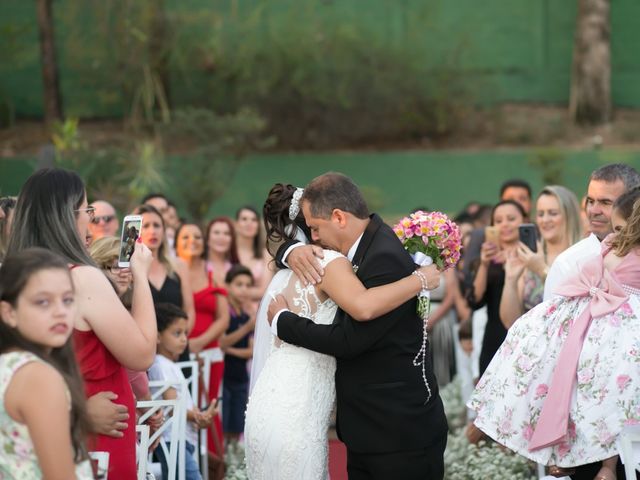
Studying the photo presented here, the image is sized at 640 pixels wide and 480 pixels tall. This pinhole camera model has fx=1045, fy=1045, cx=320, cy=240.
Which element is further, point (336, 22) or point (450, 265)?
point (336, 22)

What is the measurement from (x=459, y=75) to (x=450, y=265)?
41.7 feet

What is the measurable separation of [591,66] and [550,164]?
2057 millimetres

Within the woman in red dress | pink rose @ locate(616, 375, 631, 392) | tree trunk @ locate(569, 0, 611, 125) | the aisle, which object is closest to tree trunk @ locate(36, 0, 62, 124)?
tree trunk @ locate(569, 0, 611, 125)

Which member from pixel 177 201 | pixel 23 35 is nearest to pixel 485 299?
pixel 177 201

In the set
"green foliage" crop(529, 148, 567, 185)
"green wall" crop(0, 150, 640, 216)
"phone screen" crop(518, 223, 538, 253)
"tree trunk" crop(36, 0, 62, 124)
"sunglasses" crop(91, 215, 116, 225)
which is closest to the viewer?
"phone screen" crop(518, 223, 538, 253)

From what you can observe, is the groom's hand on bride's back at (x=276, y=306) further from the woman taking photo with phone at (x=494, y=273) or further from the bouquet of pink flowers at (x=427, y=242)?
the woman taking photo with phone at (x=494, y=273)

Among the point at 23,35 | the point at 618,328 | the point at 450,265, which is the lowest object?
the point at 618,328

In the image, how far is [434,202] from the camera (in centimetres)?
1582

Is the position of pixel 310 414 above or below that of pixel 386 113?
below

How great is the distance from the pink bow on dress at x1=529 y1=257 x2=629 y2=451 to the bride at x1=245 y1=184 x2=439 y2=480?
2.07ft

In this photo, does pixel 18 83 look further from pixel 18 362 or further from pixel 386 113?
pixel 18 362

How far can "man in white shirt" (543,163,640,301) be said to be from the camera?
4.85 metres

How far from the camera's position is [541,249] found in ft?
20.0

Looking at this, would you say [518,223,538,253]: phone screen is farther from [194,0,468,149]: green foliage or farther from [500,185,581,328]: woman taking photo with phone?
[194,0,468,149]: green foliage
